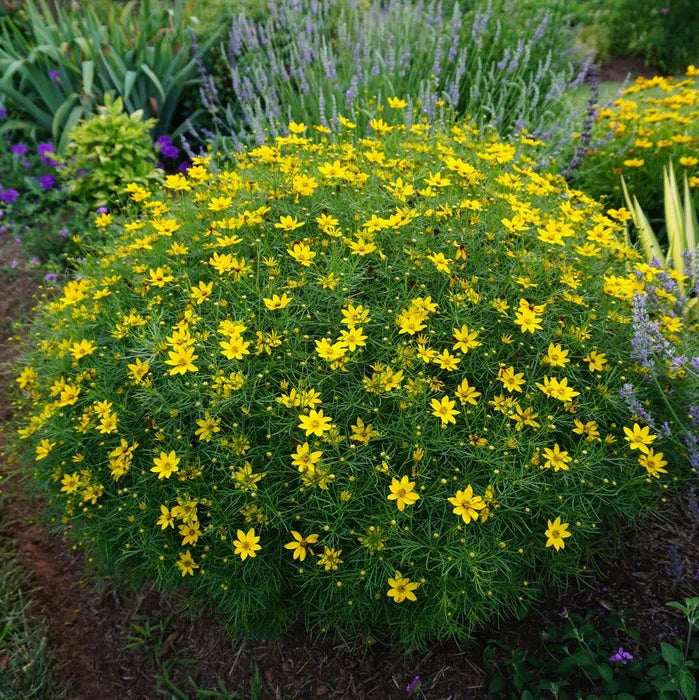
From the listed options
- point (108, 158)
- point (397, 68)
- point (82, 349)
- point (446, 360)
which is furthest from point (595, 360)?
point (108, 158)

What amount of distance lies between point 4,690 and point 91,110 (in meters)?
4.70

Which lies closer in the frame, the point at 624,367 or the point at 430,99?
the point at 624,367

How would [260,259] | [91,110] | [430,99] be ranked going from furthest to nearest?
[91,110] → [430,99] → [260,259]

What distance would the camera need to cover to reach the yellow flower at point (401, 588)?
1644 mm

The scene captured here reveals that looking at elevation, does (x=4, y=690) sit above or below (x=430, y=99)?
below

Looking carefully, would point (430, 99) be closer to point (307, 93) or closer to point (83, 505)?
point (307, 93)

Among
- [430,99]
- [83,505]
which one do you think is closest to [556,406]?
[83,505]

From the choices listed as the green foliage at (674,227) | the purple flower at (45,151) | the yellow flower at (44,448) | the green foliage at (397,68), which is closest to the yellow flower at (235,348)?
the yellow flower at (44,448)

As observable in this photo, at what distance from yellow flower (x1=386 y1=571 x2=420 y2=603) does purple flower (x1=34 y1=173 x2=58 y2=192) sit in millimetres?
4561

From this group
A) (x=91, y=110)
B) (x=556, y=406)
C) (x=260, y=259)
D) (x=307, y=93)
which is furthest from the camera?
(x=91, y=110)

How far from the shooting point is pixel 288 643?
226cm

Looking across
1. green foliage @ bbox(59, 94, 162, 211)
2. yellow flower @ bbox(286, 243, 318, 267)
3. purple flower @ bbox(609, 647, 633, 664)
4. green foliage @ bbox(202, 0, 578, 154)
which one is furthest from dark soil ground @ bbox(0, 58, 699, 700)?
green foliage @ bbox(202, 0, 578, 154)

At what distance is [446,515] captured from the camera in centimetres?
178

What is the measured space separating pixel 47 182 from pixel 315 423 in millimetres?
4254
